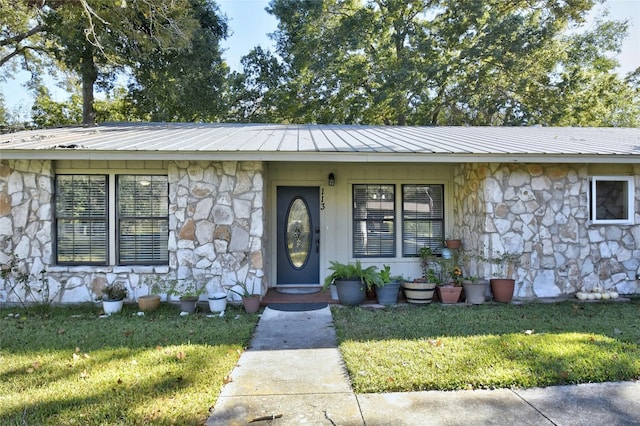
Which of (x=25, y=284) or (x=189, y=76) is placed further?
(x=189, y=76)

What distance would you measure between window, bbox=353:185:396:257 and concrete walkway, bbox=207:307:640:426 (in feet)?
14.4

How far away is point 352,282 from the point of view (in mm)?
6727

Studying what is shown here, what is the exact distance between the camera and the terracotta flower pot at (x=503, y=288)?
6.80 metres

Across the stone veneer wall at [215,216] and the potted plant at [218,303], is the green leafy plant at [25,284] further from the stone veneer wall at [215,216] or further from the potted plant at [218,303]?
the potted plant at [218,303]

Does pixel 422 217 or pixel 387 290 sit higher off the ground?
pixel 422 217

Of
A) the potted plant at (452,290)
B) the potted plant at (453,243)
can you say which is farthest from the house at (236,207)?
the potted plant at (452,290)

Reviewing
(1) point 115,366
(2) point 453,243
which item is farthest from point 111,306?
(2) point 453,243

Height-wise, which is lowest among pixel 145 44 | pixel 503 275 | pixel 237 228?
pixel 503 275

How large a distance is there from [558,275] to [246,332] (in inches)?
207

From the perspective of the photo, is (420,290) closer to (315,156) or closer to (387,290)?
(387,290)

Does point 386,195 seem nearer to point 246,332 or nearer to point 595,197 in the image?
point 595,197

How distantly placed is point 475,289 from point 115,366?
17.2ft

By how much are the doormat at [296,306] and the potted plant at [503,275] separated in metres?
2.77

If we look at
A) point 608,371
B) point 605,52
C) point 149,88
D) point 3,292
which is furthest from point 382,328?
point 605,52
